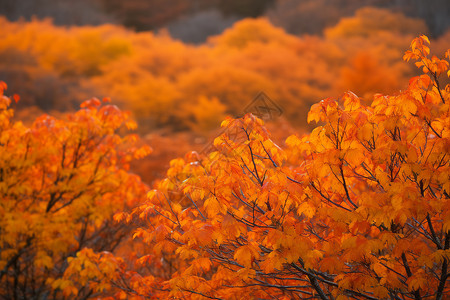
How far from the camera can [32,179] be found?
614 centimetres

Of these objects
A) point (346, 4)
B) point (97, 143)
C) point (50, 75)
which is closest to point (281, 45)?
point (346, 4)

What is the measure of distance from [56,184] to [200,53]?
29.7 m

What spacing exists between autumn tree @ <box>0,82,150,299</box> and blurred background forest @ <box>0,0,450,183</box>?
1023 cm

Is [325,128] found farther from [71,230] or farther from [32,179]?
[32,179]

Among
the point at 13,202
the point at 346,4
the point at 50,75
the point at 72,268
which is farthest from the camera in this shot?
the point at 346,4

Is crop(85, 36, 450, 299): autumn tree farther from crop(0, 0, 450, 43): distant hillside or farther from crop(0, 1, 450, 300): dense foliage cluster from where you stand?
crop(0, 0, 450, 43): distant hillside

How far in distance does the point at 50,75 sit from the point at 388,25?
25.7 m

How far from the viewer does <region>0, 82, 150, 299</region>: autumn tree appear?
17.6ft

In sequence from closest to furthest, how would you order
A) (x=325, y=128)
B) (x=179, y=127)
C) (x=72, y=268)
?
(x=325, y=128), (x=72, y=268), (x=179, y=127)

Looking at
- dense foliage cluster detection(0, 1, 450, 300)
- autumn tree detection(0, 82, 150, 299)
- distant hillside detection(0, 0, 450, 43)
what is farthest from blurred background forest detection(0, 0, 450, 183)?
dense foliage cluster detection(0, 1, 450, 300)

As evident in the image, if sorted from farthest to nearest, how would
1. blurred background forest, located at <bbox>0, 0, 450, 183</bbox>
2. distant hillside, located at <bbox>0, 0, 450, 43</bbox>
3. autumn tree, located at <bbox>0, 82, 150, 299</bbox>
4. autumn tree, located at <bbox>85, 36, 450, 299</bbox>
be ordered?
distant hillside, located at <bbox>0, 0, 450, 43</bbox> → blurred background forest, located at <bbox>0, 0, 450, 183</bbox> → autumn tree, located at <bbox>0, 82, 150, 299</bbox> → autumn tree, located at <bbox>85, 36, 450, 299</bbox>

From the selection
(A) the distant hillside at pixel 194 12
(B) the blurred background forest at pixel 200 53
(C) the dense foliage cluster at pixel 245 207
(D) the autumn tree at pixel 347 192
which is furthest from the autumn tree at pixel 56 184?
(A) the distant hillside at pixel 194 12

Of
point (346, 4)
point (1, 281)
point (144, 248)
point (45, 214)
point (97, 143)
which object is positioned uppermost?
point (346, 4)

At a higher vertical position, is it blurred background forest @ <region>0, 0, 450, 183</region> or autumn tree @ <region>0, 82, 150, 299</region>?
blurred background forest @ <region>0, 0, 450, 183</region>
